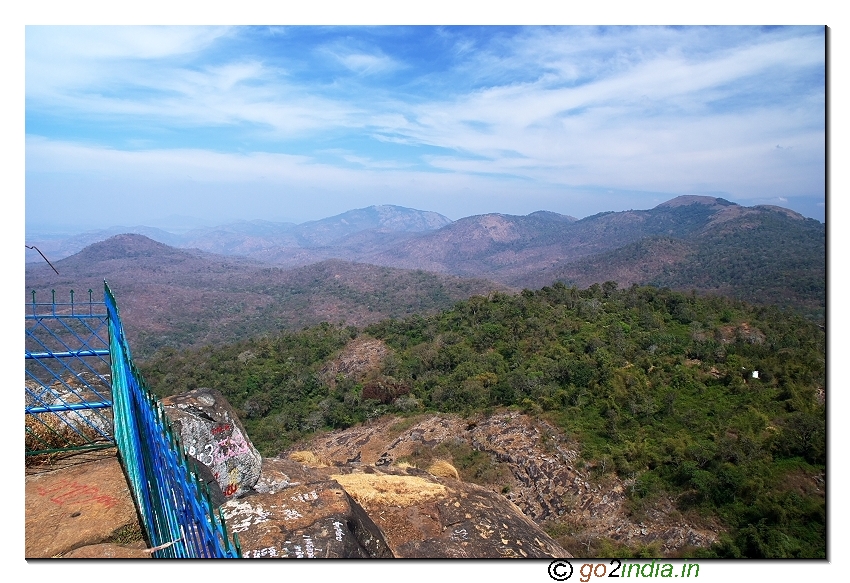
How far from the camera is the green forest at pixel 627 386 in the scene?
9344mm

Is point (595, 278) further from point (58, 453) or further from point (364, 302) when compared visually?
point (58, 453)

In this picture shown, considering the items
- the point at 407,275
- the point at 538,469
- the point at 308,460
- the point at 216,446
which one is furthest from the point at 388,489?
the point at 407,275

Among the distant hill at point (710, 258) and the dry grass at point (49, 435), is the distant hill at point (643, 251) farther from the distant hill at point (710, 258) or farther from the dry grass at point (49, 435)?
the dry grass at point (49, 435)

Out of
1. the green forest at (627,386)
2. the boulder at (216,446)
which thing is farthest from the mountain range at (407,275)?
the boulder at (216,446)

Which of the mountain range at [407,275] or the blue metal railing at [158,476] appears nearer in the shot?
the blue metal railing at [158,476]

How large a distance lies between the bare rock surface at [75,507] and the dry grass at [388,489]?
2.37m

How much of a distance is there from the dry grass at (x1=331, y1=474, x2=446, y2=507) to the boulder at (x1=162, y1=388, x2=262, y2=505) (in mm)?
1432

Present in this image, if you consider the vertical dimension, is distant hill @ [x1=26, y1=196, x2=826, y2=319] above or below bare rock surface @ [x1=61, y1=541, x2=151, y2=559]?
above

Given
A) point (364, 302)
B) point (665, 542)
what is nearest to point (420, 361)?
point (665, 542)

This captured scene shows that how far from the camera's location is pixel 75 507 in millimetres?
4637

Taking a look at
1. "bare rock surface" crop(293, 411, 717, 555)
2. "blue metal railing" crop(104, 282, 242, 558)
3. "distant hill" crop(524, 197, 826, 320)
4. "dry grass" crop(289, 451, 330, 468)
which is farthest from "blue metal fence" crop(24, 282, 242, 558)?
"distant hill" crop(524, 197, 826, 320)

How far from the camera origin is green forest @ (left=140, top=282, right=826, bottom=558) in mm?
9344

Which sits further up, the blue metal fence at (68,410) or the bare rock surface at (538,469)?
the blue metal fence at (68,410)

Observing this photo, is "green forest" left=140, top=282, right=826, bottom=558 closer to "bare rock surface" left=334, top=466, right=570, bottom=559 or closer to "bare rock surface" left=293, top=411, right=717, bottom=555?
"bare rock surface" left=293, top=411, right=717, bottom=555
